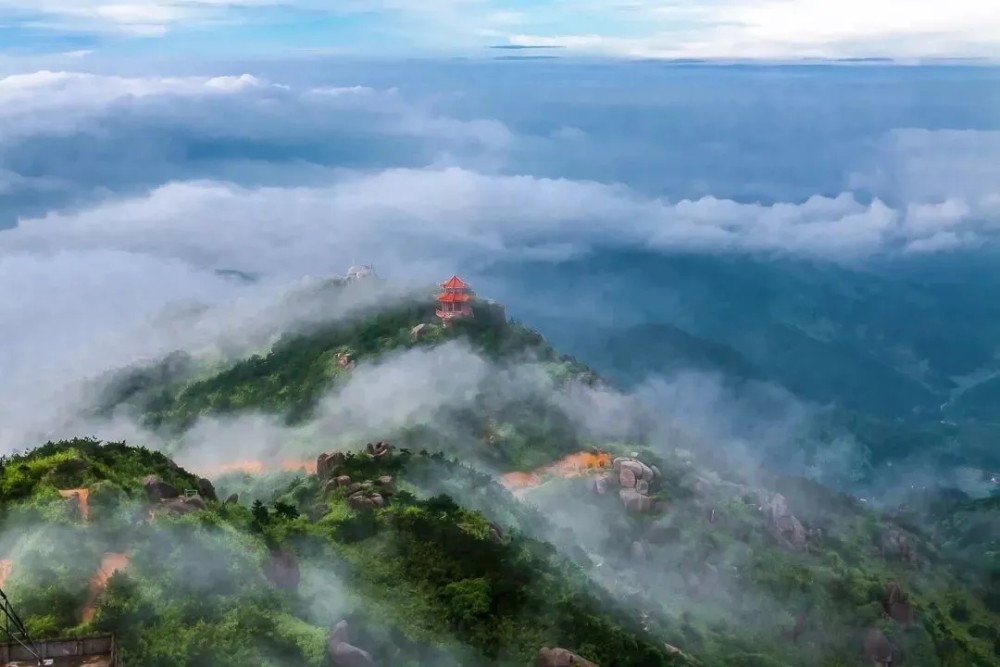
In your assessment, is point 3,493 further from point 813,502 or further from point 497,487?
point 813,502

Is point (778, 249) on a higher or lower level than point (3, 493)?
lower

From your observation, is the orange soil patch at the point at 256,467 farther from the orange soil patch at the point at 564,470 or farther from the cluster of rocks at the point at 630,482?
the cluster of rocks at the point at 630,482

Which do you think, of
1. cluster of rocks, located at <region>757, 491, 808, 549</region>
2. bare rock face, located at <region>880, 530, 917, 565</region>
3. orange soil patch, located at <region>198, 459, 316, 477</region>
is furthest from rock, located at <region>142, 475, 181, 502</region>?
bare rock face, located at <region>880, 530, 917, 565</region>

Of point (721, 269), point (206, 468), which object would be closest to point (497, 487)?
point (206, 468)

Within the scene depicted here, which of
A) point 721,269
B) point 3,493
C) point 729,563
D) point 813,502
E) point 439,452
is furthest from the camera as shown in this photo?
point 721,269

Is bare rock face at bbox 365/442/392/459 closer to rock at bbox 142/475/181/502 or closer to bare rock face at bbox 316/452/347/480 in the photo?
bare rock face at bbox 316/452/347/480

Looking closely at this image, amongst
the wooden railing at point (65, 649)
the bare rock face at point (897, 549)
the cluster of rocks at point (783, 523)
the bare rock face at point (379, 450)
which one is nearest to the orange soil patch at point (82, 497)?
the wooden railing at point (65, 649)
